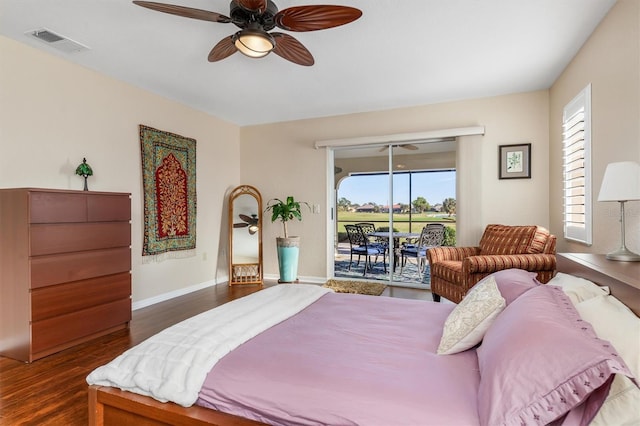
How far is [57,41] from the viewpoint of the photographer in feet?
9.39

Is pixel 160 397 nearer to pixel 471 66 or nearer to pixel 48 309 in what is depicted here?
pixel 48 309

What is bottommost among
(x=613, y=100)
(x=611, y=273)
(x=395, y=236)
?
(x=395, y=236)

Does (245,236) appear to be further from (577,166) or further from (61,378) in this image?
(577,166)

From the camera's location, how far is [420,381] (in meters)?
1.19

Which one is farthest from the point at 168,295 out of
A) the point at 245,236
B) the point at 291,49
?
the point at 291,49

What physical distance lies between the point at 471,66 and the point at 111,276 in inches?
162

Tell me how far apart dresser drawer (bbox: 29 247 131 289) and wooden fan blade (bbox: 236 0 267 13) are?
7.97 feet

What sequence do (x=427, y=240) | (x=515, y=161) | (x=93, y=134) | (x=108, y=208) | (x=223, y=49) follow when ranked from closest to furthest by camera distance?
(x=223, y=49) → (x=108, y=208) → (x=93, y=134) → (x=515, y=161) → (x=427, y=240)

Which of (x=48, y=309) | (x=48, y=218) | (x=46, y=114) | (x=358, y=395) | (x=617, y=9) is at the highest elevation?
(x=617, y=9)

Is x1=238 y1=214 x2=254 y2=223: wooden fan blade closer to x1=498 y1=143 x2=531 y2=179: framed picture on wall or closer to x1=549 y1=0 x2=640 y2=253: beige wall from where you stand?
x1=498 y1=143 x2=531 y2=179: framed picture on wall

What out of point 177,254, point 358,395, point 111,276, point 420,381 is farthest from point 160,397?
point 177,254

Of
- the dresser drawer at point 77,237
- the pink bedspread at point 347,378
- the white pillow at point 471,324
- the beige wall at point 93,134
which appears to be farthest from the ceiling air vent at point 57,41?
the white pillow at point 471,324

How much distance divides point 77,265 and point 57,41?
1.92 meters

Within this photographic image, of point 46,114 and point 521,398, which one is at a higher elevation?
point 46,114
